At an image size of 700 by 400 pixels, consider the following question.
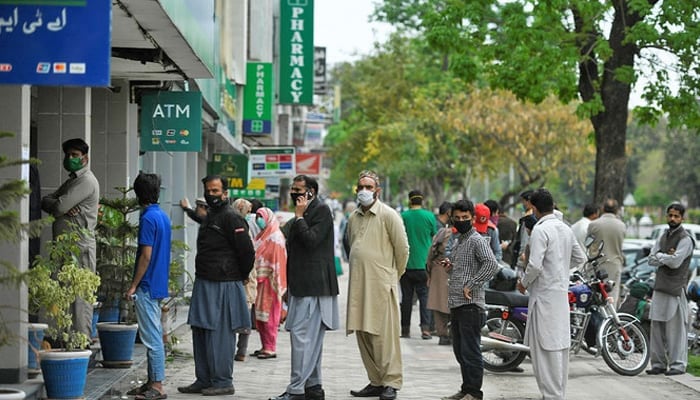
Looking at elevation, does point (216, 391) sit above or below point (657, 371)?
above

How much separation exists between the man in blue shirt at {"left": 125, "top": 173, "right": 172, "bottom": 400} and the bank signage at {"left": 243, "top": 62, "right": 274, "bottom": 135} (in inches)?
855

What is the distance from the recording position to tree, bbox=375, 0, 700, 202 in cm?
2242

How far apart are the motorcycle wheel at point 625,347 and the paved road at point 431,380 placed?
13cm

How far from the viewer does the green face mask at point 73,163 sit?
12.0m

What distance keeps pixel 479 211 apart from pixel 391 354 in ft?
16.7

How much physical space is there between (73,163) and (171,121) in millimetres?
5080

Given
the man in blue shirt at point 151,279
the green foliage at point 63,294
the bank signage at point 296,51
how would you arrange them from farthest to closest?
the bank signage at point 296,51, the man in blue shirt at point 151,279, the green foliage at point 63,294

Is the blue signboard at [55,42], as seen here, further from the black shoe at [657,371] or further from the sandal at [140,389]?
the black shoe at [657,371]

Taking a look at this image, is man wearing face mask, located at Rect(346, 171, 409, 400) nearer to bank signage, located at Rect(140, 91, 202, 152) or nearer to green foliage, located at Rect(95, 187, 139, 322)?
green foliage, located at Rect(95, 187, 139, 322)

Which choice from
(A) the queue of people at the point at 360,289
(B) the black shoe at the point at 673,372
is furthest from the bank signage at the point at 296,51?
(A) the queue of people at the point at 360,289

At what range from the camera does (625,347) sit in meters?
14.7

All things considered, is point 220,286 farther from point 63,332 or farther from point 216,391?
point 63,332

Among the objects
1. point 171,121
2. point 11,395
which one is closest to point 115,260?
point 171,121

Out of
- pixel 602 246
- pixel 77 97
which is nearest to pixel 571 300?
pixel 602 246
